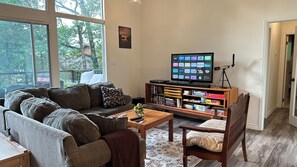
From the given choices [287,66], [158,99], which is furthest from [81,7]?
[287,66]

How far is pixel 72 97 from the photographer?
3785 millimetres

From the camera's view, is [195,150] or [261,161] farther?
[261,161]

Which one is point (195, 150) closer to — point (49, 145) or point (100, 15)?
point (49, 145)

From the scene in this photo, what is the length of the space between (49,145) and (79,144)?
22cm

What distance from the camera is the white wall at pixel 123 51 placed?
5090 mm

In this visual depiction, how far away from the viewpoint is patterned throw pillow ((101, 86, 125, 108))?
404cm

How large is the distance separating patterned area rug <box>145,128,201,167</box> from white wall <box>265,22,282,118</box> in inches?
105

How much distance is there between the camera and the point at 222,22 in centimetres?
436

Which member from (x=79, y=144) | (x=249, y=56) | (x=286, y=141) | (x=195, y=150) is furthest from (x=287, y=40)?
(x=79, y=144)

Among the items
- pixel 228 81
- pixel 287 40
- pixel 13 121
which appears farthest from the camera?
pixel 287 40

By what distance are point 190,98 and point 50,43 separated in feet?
10.1

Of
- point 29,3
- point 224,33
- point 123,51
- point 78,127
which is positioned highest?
point 29,3

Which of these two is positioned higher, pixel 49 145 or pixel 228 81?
pixel 228 81

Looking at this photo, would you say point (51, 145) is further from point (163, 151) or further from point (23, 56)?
point (23, 56)
